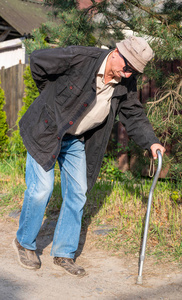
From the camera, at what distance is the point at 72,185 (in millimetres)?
3148

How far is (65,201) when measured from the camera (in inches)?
125

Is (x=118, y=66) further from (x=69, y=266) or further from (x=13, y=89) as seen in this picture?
(x=13, y=89)

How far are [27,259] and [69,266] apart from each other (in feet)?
1.20

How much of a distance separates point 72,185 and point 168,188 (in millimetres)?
1869

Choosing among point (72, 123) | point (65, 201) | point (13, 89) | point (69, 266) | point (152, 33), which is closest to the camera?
point (72, 123)

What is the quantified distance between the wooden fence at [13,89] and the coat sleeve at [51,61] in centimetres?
639

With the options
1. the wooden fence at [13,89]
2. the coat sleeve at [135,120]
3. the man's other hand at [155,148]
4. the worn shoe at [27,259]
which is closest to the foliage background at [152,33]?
the coat sleeve at [135,120]

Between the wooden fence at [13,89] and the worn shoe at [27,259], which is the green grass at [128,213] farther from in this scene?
the wooden fence at [13,89]

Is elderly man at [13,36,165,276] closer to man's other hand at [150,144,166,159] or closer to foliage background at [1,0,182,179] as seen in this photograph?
man's other hand at [150,144,166,159]

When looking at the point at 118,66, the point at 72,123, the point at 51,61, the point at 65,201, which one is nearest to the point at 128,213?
the point at 65,201

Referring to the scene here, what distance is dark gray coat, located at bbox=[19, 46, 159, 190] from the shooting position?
9.18ft

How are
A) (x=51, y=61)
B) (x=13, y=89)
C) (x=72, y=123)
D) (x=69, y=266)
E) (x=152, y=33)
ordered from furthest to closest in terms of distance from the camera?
1. (x=13, y=89)
2. (x=152, y=33)
3. (x=69, y=266)
4. (x=72, y=123)
5. (x=51, y=61)

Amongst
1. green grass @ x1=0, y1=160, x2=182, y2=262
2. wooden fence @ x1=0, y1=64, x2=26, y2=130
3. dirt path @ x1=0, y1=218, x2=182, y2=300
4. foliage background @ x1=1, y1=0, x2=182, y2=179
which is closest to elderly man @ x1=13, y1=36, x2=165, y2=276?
dirt path @ x1=0, y1=218, x2=182, y2=300

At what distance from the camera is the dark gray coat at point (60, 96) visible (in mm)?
2797
